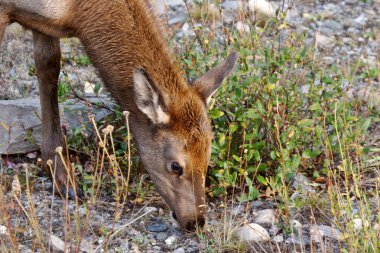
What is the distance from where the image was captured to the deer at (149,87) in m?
7.36

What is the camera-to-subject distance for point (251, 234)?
7.43 meters

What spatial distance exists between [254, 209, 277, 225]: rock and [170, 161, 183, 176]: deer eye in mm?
1055

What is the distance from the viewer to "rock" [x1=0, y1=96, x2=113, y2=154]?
8.97 m

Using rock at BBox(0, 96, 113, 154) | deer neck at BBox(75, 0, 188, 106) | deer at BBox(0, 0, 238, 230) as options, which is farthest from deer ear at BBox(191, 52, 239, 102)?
rock at BBox(0, 96, 113, 154)

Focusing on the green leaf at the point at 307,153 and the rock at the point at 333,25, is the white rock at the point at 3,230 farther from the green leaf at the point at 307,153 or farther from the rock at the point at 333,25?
the rock at the point at 333,25

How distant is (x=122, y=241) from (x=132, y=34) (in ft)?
6.62

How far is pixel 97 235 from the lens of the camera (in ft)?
24.1

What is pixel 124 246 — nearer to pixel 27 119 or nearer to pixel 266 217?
pixel 266 217

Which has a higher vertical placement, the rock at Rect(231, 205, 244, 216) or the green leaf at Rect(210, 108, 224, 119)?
the green leaf at Rect(210, 108, 224, 119)

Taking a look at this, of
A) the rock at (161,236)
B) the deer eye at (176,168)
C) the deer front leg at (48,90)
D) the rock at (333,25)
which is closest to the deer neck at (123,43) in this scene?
the deer eye at (176,168)

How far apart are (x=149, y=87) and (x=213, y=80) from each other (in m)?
0.89

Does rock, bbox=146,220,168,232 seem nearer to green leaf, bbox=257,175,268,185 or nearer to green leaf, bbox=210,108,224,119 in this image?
green leaf, bbox=257,175,268,185

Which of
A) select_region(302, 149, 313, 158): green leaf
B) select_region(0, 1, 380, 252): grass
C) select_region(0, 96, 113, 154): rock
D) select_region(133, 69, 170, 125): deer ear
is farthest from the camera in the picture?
select_region(0, 96, 113, 154): rock

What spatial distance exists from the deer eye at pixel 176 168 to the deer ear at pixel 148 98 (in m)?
0.41
